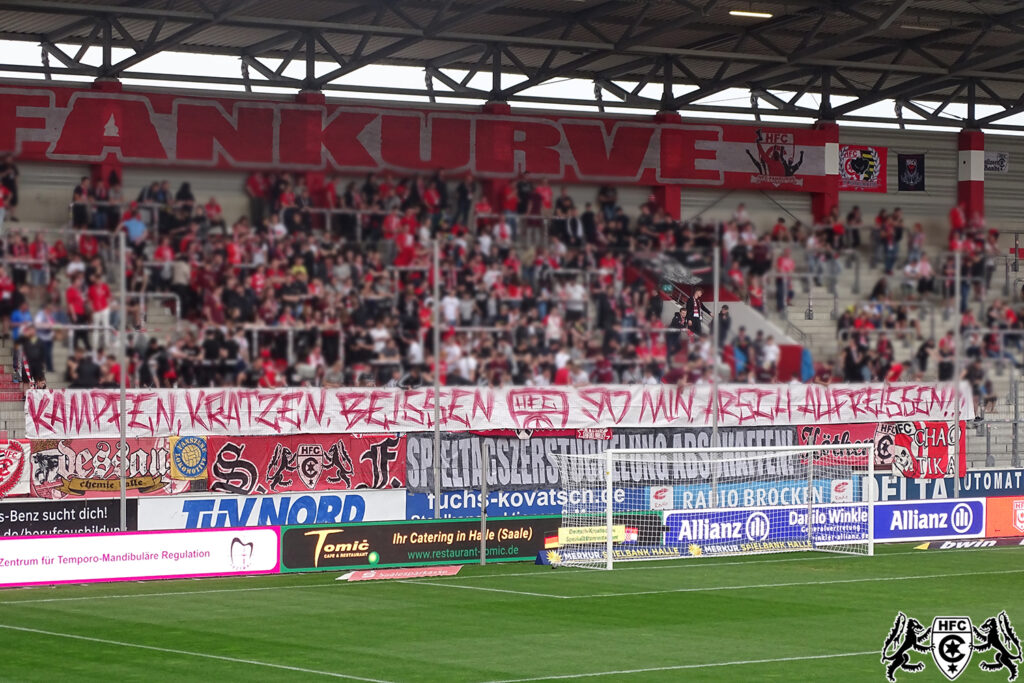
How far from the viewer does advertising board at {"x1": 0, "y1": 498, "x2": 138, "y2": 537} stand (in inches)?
706

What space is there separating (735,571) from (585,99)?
18.2m

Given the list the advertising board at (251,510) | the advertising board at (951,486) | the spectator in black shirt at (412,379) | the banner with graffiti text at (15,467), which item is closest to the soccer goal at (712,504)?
the advertising board at (951,486)

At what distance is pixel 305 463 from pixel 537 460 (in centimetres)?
352

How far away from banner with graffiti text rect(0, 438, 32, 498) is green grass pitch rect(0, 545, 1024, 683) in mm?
3215

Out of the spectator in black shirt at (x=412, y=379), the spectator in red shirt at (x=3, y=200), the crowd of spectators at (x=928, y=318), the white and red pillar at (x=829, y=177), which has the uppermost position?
the white and red pillar at (x=829, y=177)

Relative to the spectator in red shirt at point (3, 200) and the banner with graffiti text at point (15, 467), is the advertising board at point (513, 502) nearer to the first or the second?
the banner with graffiti text at point (15, 467)

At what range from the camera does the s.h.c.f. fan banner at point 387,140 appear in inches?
1000

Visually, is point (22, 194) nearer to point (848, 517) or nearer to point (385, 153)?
point (385, 153)

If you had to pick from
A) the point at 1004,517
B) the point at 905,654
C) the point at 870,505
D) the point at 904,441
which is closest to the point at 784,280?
the point at 870,505

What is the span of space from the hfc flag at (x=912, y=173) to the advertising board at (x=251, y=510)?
59.9ft

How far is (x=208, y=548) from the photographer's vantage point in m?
17.3

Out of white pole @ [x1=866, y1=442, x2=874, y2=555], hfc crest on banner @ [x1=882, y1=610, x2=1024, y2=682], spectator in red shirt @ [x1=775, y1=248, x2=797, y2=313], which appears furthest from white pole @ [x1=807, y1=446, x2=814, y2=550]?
hfc crest on banner @ [x1=882, y1=610, x2=1024, y2=682]

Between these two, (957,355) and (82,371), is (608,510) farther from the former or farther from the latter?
(82,371)

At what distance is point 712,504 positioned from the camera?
2052 cm
